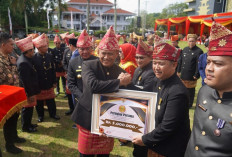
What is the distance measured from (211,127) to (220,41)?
0.66m

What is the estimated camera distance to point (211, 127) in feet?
4.48

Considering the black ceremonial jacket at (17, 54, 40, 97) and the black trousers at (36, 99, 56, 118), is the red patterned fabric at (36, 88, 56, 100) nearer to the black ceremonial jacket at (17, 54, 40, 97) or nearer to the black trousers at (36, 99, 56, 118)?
the black trousers at (36, 99, 56, 118)

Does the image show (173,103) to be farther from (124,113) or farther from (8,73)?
(8,73)

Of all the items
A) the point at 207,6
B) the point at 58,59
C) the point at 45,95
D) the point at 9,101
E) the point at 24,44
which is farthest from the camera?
the point at 207,6

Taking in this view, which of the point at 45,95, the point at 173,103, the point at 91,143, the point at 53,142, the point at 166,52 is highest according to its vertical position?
the point at 166,52

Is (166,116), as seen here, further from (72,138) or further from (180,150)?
(72,138)

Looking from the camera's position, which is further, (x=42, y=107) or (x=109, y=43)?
(x=42, y=107)

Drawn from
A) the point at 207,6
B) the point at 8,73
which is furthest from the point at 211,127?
the point at 207,6

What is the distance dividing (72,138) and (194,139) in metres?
3.39

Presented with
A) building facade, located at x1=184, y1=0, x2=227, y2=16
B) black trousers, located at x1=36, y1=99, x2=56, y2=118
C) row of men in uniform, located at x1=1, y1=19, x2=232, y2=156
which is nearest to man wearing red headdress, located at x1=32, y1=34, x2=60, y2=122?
black trousers, located at x1=36, y1=99, x2=56, y2=118

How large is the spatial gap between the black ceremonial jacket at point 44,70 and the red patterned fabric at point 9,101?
1.63 metres

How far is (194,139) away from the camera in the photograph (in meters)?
1.53

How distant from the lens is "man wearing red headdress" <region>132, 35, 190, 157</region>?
1778 millimetres

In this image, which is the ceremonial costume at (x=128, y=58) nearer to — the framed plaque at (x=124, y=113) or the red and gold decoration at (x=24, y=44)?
the framed plaque at (x=124, y=113)
